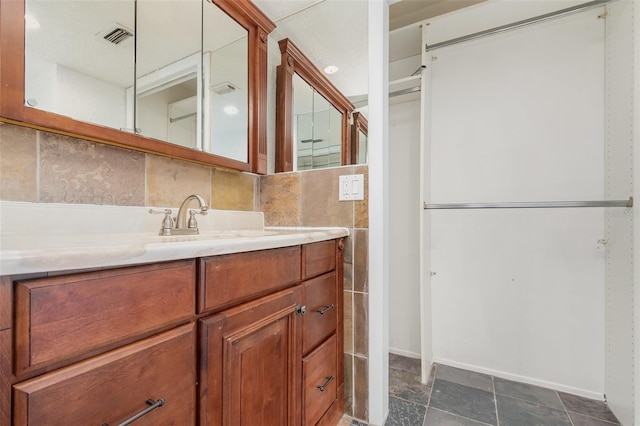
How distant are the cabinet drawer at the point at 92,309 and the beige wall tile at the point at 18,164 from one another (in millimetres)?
610

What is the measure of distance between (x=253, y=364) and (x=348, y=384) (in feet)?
2.55

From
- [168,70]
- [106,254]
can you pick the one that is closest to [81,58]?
[168,70]

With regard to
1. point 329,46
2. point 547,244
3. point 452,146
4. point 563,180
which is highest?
point 329,46

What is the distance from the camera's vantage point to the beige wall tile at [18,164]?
0.76 m

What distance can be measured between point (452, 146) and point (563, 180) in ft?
2.17

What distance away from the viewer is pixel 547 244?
5.43 feet

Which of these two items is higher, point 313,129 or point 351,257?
point 313,129

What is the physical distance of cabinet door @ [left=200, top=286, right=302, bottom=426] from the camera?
25.4 inches

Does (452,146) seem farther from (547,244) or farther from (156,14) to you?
(156,14)

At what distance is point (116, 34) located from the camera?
0.98 metres

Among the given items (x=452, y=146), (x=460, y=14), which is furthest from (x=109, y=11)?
(x=452, y=146)

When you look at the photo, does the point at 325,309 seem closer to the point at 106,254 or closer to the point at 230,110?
the point at 106,254

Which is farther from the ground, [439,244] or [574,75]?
[574,75]

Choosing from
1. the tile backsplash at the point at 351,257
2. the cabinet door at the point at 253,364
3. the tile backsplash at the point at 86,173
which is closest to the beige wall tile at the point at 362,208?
the tile backsplash at the point at 351,257
